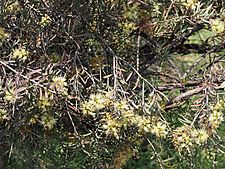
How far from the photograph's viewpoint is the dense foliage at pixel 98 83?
181cm

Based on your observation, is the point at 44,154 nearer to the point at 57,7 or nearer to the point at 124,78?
the point at 124,78

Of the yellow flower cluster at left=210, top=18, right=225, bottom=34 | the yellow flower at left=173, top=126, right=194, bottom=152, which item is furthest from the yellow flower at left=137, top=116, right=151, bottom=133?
the yellow flower cluster at left=210, top=18, right=225, bottom=34

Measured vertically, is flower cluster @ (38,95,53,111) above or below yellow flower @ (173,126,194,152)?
above

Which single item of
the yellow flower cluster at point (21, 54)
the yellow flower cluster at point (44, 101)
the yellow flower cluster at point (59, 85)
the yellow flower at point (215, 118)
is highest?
the yellow flower cluster at point (21, 54)

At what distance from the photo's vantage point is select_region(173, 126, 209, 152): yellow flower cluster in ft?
5.93

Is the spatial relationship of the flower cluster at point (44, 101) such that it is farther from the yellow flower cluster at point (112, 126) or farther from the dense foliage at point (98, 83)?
the yellow flower cluster at point (112, 126)

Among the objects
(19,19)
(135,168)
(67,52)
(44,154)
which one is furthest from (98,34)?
(135,168)

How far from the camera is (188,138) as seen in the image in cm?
181

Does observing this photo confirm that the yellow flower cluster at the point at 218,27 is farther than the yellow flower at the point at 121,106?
Yes

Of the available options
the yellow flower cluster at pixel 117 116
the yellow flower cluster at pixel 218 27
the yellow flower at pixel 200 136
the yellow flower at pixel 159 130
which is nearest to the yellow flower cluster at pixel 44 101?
the yellow flower cluster at pixel 117 116

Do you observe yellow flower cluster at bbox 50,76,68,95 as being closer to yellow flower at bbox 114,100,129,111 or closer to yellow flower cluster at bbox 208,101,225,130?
yellow flower at bbox 114,100,129,111

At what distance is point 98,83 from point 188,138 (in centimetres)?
37

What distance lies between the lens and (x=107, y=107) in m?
1.79

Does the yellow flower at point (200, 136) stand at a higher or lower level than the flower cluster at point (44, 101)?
lower
